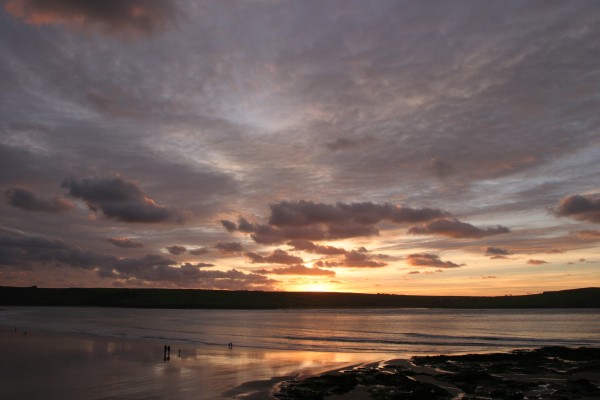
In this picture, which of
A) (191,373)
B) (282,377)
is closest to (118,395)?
(191,373)

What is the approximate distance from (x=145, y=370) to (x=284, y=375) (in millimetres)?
11284

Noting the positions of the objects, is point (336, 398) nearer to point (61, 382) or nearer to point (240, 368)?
point (240, 368)

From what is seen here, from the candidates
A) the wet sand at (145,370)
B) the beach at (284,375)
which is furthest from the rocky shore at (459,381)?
the wet sand at (145,370)

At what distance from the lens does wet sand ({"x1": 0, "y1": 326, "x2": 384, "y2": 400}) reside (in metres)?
29.8

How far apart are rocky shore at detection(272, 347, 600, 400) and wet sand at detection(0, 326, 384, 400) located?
3.48 meters

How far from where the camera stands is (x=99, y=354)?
49.9 meters

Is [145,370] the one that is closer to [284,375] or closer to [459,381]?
[284,375]

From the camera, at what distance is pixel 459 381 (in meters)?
34.3

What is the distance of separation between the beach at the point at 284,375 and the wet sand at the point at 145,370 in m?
0.07

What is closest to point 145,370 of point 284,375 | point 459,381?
point 284,375

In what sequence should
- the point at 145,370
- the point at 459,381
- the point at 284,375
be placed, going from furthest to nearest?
the point at 145,370, the point at 284,375, the point at 459,381

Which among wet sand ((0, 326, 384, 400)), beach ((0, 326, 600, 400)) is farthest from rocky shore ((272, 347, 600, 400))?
wet sand ((0, 326, 384, 400))

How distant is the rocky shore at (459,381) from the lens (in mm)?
28984

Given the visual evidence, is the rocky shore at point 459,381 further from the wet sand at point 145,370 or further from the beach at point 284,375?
the wet sand at point 145,370
